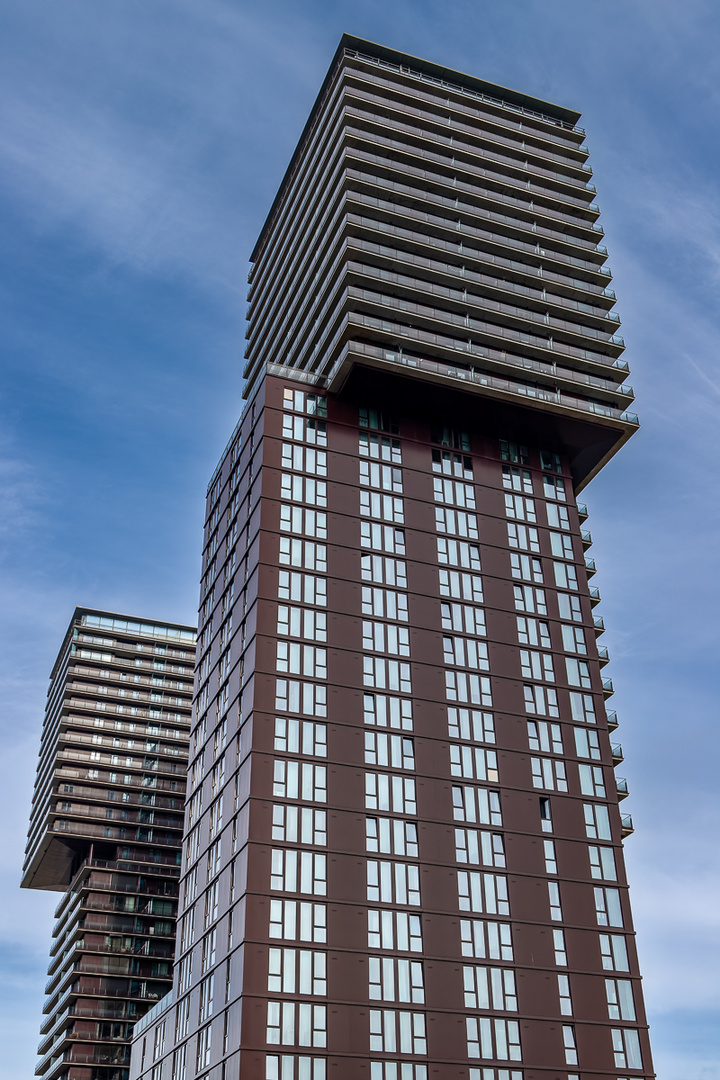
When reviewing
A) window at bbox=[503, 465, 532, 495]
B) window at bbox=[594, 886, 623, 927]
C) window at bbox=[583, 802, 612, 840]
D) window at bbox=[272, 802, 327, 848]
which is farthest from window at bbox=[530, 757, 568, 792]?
window at bbox=[503, 465, 532, 495]

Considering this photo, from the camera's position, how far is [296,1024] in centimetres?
6612

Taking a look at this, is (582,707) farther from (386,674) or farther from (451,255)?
(451,255)

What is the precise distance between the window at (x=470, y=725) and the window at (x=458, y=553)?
11572 mm

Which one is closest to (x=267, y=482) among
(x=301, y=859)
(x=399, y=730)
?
(x=399, y=730)

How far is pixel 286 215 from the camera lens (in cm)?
11050

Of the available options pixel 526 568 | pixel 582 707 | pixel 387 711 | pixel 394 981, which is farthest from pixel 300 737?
pixel 526 568

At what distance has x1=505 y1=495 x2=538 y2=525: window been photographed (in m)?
92.6

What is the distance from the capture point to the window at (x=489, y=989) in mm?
70688

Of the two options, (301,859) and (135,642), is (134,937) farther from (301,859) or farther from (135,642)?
(301,859)

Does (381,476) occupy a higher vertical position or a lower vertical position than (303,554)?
higher

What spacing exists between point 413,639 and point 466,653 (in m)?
4.15

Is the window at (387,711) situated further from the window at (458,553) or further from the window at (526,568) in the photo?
the window at (526,568)

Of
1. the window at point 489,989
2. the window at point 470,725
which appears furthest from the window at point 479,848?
the window at point 489,989

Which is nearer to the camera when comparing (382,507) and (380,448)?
(382,507)
